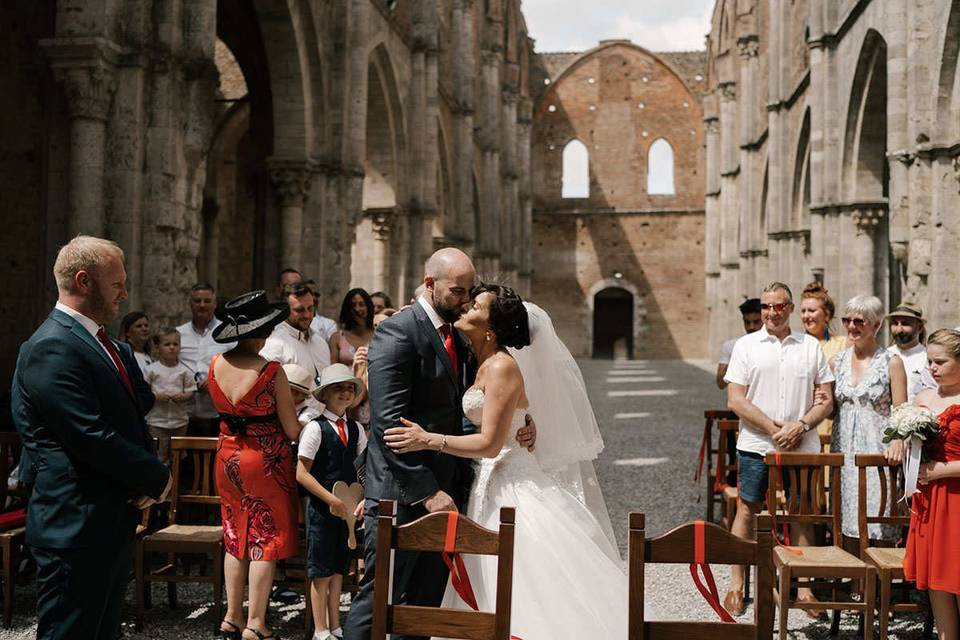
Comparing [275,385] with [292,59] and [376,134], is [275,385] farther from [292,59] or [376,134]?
[376,134]

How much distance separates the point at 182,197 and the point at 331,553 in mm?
4985

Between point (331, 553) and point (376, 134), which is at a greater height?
point (376, 134)

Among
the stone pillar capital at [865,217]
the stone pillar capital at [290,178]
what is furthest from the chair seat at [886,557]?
the stone pillar capital at [865,217]

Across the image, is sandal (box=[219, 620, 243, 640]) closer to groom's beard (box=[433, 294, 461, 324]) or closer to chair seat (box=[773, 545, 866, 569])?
groom's beard (box=[433, 294, 461, 324])

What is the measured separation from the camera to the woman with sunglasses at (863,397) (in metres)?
5.36

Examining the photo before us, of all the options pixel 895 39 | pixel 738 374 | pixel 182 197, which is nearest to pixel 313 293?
pixel 182 197

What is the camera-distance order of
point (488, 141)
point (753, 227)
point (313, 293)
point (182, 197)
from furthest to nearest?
point (488, 141)
point (753, 227)
point (182, 197)
point (313, 293)

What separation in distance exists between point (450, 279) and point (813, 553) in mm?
2622

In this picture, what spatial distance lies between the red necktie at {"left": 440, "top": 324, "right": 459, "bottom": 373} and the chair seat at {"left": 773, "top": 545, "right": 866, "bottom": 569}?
190cm

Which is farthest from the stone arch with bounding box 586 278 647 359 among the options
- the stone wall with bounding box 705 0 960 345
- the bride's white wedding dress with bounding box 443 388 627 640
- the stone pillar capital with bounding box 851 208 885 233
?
the bride's white wedding dress with bounding box 443 388 627 640

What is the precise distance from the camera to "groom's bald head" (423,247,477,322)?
11.7 ft

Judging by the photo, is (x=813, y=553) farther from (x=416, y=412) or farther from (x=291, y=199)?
(x=291, y=199)

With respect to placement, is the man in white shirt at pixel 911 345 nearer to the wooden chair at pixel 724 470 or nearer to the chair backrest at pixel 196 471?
the wooden chair at pixel 724 470

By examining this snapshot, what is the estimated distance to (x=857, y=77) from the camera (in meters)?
15.8
